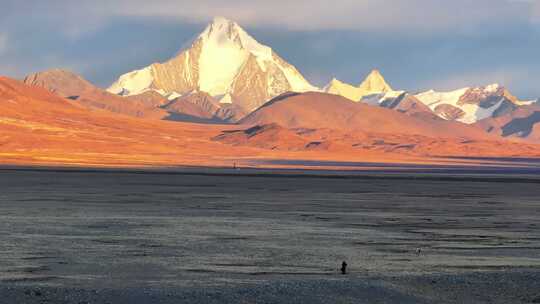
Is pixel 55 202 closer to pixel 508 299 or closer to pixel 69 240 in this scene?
pixel 69 240

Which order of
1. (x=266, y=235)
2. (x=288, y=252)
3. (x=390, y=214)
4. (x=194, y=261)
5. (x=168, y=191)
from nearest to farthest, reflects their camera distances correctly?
(x=194, y=261) → (x=288, y=252) → (x=266, y=235) → (x=390, y=214) → (x=168, y=191)

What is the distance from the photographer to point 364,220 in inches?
1916

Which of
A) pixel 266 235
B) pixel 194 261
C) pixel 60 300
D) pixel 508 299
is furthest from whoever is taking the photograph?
pixel 266 235

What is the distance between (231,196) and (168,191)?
830 cm

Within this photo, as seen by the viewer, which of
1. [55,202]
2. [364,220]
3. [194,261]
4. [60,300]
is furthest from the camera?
[55,202]

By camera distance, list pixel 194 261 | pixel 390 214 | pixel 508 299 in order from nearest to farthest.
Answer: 1. pixel 508 299
2. pixel 194 261
3. pixel 390 214

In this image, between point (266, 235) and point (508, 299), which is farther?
point (266, 235)

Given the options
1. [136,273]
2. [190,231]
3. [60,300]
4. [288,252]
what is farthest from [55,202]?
[60,300]

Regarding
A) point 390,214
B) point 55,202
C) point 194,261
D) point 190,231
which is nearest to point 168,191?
point 55,202

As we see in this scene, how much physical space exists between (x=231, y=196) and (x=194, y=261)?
42.0 meters

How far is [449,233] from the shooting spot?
136ft

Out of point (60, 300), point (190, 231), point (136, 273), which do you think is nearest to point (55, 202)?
point (190, 231)

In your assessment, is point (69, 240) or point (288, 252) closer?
point (288, 252)

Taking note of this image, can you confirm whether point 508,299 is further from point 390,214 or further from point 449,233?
point 390,214
